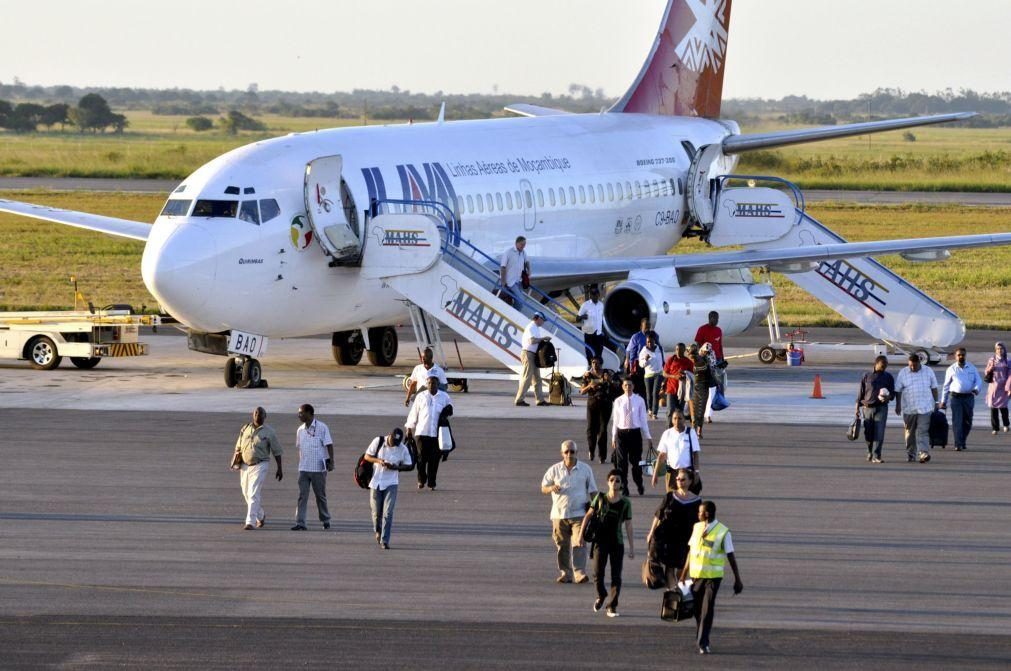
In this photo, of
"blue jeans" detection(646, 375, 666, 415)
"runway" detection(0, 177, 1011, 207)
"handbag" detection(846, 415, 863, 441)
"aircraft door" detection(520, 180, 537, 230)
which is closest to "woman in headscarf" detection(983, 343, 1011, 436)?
"handbag" detection(846, 415, 863, 441)

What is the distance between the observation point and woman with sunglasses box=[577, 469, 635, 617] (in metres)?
16.8

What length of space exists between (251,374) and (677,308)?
323 inches

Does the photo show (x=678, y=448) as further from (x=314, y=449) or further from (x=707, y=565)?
(x=707, y=565)

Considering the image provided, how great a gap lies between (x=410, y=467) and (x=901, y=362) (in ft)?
63.9

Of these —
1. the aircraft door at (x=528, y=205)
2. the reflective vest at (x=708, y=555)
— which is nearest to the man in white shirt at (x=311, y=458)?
the reflective vest at (x=708, y=555)

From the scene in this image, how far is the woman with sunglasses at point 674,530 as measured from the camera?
54.0 feet

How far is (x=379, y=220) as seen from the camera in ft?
102

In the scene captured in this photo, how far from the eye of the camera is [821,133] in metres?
41.6

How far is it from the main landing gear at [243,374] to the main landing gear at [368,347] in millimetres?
3711

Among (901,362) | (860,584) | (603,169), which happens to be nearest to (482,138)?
(603,169)

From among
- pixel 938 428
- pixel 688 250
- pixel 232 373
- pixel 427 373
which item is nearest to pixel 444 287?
pixel 232 373

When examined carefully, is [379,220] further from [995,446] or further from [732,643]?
[732,643]

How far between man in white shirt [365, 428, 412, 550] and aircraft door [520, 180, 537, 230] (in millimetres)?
16642

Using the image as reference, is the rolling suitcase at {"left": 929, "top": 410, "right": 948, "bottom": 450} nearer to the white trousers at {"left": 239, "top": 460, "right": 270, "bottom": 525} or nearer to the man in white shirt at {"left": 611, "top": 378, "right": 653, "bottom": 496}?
the man in white shirt at {"left": 611, "top": 378, "right": 653, "bottom": 496}
